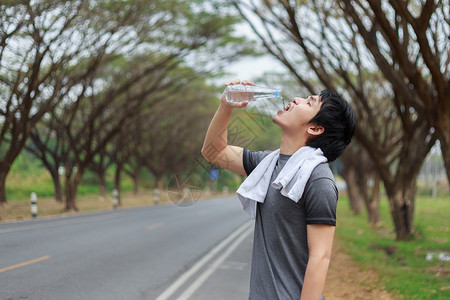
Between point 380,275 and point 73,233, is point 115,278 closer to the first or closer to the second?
point 380,275

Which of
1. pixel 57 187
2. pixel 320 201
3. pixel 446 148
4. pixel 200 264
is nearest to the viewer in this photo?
pixel 320 201

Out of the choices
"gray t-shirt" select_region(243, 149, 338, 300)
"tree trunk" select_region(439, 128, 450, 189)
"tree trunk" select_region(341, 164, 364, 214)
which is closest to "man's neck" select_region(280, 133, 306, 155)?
"gray t-shirt" select_region(243, 149, 338, 300)

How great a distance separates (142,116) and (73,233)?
22624 mm

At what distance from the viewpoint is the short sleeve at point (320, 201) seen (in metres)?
1.92

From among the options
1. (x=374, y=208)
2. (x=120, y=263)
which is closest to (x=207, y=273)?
(x=120, y=263)

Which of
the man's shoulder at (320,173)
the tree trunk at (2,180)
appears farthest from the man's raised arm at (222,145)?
the tree trunk at (2,180)

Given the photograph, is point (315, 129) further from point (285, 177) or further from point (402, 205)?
point (402, 205)

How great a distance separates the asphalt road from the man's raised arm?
13.3 ft

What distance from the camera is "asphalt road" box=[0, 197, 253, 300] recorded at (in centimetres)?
621

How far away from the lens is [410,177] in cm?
1187

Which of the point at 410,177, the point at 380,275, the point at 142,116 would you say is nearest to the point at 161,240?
the point at 380,275

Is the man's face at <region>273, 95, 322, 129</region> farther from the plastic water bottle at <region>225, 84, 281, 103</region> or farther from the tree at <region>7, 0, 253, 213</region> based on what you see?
the tree at <region>7, 0, 253, 213</region>

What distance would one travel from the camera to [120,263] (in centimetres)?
813

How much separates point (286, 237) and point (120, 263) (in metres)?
6.64
